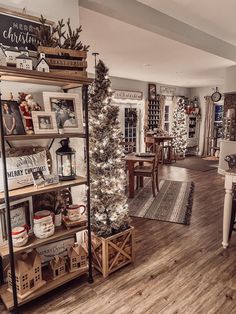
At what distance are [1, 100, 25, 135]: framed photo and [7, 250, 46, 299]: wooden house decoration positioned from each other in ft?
3.46

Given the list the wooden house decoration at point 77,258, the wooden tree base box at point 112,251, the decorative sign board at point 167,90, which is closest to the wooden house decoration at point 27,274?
the wooden house decoration at point 77,258

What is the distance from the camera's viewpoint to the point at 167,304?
2.02m

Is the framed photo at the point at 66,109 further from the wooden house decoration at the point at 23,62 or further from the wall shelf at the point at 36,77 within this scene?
the wooden house decoration at the point at 23,62

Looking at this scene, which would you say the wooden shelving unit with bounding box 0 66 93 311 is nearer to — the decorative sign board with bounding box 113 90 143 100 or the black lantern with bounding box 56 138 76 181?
the black lantern with bounding box 56 138 76 181

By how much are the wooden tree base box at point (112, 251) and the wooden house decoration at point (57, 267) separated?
36 centimetres

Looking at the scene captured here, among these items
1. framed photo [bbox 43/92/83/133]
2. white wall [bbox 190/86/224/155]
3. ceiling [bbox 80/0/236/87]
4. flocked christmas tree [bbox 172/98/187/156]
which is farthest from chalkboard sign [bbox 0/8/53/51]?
white wall [bbox 190/86/224/155]

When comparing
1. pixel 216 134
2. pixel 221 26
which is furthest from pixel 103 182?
pixel 216 134

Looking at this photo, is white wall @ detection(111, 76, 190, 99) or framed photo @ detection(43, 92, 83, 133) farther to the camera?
Answer: white wall @ detection(111, 76, 190, 99)

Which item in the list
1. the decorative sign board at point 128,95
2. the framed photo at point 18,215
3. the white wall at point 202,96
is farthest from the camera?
the white wall at point 202,96

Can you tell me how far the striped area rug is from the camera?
3.81m

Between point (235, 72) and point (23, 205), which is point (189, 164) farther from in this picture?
point (23, 205)

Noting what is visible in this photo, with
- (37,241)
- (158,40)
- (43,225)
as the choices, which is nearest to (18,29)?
(43,225)

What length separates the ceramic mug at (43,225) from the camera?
6.48 feet

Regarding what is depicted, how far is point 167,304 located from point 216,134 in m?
8.34
